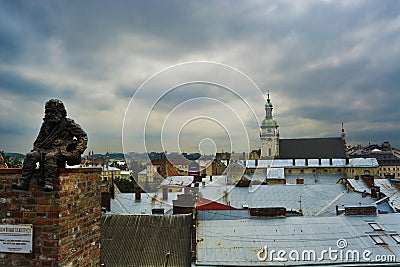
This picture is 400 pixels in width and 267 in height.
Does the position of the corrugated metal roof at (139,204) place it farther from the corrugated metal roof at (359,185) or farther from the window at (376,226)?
the corrugated metal roof at (359,185)

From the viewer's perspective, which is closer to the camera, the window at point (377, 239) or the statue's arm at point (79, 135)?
the statue's arm at point (79, 135)

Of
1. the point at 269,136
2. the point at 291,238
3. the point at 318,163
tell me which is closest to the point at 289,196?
the point at 291,238

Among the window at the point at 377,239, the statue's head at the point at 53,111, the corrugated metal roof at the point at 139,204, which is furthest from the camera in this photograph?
the corrugated metal roof at the point at 139,204

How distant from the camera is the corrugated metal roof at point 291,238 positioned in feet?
50.0

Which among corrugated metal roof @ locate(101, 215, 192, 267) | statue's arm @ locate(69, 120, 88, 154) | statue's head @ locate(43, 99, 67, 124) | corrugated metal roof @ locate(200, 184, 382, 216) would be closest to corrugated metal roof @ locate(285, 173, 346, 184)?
corrugated metal roof @ locate(200, 184, 382, 216)

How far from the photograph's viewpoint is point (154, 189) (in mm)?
32875

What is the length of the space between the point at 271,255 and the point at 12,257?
12878 millimetres

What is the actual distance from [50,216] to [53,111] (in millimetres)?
1289

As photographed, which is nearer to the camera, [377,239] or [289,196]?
[377,239]

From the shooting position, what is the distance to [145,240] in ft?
60.7

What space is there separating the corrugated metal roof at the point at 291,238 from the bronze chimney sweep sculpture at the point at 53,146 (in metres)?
12.2

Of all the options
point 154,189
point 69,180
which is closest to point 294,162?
point 154,189

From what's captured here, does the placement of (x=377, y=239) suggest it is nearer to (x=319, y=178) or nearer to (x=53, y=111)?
(x=53, y=111)

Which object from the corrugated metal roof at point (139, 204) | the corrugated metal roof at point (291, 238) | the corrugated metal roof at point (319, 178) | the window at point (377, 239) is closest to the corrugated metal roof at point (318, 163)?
the corrugated metal roof at point (319, 178)
